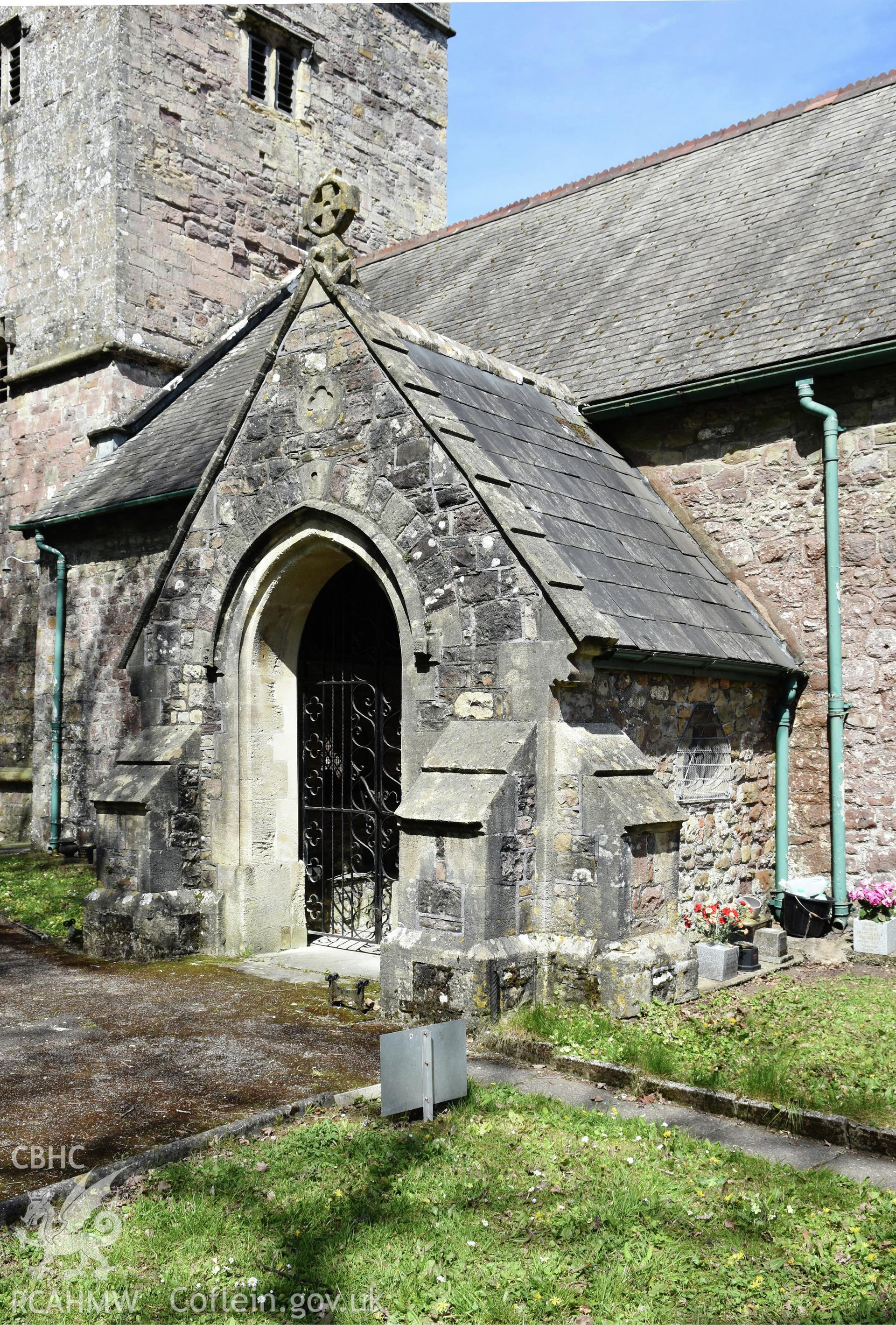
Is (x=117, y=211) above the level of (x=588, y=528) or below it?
above

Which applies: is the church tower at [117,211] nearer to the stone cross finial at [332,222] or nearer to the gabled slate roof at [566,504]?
the gabled slate roof at [566,504]

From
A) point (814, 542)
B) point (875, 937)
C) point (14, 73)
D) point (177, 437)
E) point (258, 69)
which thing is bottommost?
point (875, 937)

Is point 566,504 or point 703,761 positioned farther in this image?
point 703,761

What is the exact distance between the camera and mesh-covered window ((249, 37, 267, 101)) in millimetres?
18125

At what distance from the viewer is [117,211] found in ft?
52.2

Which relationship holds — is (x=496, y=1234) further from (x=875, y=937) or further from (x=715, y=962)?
(x=875, y=937)

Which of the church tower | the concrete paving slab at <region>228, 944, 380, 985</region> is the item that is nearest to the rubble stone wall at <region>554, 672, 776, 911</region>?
the concrete paving slab at <region>228, 944, 380, 985</region>

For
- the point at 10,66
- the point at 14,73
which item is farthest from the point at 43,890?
the point at 10,66

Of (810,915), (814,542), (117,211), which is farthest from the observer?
(117,211)

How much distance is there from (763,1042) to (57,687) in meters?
11.5

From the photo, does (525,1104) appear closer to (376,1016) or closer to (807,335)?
(376,1016)

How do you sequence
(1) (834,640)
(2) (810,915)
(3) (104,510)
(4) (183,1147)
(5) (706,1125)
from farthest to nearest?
(3) (104,510) → (1) (834,640) → (2) (810,915) → (5) (706,1125) → (4) (183,1147)

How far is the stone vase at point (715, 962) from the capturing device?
8031mm

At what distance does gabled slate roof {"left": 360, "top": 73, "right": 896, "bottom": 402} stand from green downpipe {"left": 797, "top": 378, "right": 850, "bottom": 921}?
0.66m
